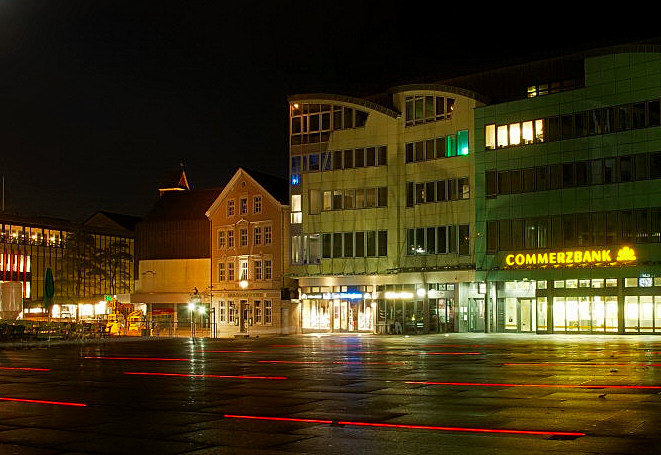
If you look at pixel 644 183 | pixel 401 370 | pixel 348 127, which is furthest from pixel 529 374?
pixel 348 127

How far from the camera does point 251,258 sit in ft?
261

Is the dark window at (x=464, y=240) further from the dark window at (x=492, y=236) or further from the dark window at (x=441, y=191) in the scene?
the dark window at (x=441, y=191)

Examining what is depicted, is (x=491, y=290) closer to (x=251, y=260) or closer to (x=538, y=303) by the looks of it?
(x=538, y=303)

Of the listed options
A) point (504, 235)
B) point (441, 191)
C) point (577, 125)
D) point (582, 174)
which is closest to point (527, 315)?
point (504, 235)

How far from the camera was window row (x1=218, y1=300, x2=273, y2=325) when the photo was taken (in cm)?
7806

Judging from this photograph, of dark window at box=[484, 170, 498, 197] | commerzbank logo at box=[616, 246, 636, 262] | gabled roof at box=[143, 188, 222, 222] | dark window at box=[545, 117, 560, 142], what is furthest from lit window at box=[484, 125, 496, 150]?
gabled roof at box=[143, 188, 222, 222]

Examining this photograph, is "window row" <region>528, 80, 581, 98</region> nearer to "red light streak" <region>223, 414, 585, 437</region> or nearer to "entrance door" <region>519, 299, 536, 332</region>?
"entrance door" <region>519, 299, 536, 332</region>

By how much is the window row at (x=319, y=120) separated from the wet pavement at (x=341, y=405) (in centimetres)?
3830

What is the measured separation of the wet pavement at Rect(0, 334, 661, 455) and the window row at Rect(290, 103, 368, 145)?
38302mm

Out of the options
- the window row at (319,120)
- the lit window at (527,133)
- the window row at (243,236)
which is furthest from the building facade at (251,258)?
the lit window at (527,133)

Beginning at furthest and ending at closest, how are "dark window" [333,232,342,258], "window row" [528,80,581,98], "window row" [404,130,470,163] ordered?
"dark window" [333,232,342,258] < "window row" [404,130,470,163] < "window row" [528,80,581,98]

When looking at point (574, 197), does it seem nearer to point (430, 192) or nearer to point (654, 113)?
point (654, 113)

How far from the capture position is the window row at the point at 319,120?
2805 inches

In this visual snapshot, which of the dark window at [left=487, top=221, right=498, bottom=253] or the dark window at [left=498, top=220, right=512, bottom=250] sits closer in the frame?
the dark window at [left=498, top=220, right=512, bottom=250]
